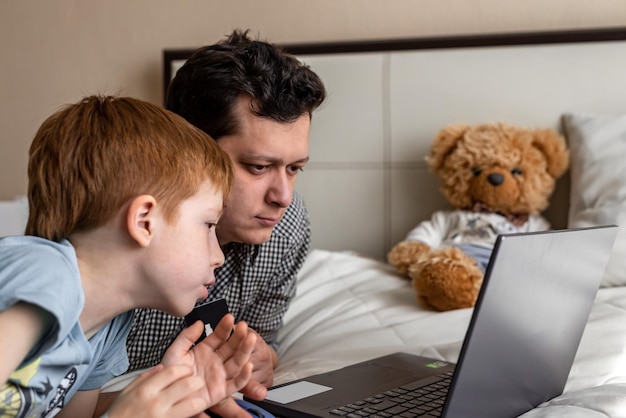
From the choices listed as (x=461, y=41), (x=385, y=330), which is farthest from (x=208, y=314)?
(x=461, y=41)

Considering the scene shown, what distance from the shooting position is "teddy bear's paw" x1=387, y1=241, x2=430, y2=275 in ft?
6.40

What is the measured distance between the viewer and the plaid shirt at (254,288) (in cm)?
145

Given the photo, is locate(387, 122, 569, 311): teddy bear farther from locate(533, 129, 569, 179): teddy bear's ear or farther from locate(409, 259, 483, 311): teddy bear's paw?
locate(409, 259, 483, 311): teddy bear's paw

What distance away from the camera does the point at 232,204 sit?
132cm

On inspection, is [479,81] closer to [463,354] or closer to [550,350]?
[550,350]

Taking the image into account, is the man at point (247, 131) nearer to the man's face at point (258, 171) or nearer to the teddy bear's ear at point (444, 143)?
the man's face at point (258, 171)

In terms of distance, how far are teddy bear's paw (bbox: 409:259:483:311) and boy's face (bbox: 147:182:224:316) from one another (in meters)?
0.81

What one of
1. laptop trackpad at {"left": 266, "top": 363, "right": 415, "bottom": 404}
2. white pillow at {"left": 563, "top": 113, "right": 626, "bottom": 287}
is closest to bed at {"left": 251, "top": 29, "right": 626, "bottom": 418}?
white pillow at {"left": 563, "top": 113, "right": 626, "bottom": 287}

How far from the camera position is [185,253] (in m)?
0.97

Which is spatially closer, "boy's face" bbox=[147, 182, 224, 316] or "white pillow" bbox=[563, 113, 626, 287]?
"boy's face" bbox=[147, 182, 224, 316]

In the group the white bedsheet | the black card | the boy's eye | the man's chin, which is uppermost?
the boy's eye

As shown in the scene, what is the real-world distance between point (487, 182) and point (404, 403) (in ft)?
3.50

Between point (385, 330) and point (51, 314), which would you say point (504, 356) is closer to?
point (51, 314)

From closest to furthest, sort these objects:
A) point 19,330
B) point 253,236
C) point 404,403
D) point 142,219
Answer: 1. point 19,330
2. point 142,219
3. point 404,403
4. point 253,236
